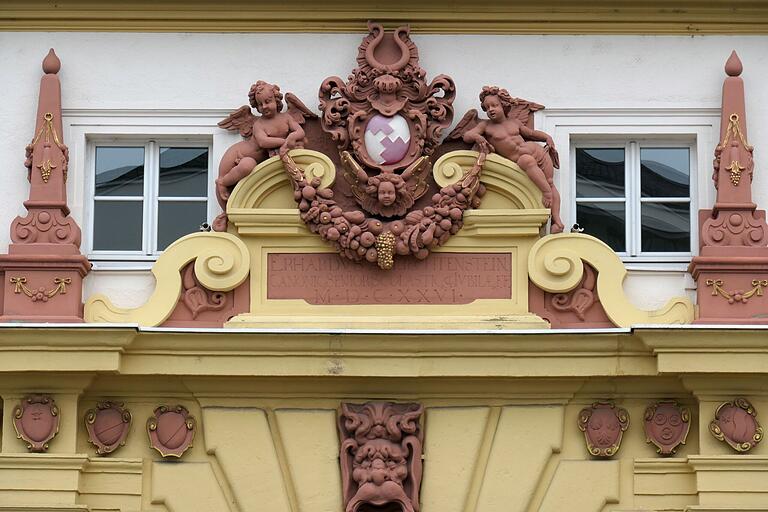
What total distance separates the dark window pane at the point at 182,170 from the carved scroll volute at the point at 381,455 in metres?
2.13

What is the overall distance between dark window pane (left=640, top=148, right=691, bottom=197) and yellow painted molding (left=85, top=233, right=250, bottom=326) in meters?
3.09

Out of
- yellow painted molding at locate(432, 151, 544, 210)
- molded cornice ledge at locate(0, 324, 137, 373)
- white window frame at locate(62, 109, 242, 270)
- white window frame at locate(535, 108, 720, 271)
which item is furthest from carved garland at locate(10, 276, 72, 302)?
white window frame at locate(535, 108, 720, 271)

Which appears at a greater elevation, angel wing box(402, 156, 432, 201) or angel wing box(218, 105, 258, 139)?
angel wing box(218, 105, 258, 139)

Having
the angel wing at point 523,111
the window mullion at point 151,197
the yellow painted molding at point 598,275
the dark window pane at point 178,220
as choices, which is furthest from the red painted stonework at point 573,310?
the window mullion at point 151,197

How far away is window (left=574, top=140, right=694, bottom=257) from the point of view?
17.1m

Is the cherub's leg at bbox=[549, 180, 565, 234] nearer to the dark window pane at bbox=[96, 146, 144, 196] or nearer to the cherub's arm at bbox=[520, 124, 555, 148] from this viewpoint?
the cherub's arm at bbox=[520, 124, 555, 148]

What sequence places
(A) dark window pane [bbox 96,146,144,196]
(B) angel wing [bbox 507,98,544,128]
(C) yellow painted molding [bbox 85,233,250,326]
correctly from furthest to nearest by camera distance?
(A) dark window pane [bbox 96,146,144,196] < (B) angel wing [bbox 507,98,544,128] < (C) yellow painted molding [bbox 85,233,250,326]

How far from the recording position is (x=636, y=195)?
1723 cm

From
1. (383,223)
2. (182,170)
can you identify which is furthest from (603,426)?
(182,170)

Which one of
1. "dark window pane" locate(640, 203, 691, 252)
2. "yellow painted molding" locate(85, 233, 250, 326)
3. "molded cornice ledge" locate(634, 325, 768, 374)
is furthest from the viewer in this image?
"dark window pane" locate(640, 203, 691, 252)

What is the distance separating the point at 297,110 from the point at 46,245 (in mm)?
2120

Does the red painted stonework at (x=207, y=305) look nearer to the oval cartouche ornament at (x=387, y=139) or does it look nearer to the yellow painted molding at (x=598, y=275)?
the oval cartouche ornament at (x=387, y=139)

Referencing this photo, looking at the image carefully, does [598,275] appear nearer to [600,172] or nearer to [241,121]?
[600,172]

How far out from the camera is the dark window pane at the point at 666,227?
17125 mm
